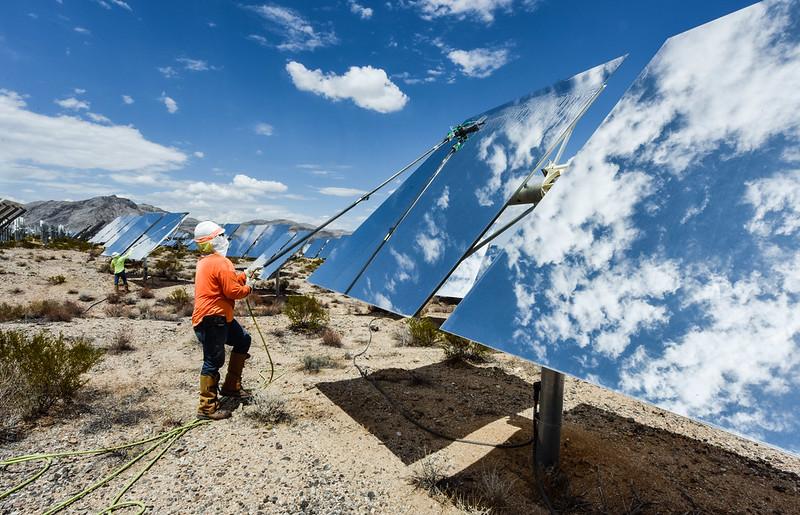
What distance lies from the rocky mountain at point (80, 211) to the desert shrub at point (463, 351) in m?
132

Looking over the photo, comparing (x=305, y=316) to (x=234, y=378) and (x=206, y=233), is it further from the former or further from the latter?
(x=206, y=233)

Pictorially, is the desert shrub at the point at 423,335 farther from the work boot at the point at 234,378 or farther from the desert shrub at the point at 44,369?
the desert shrub at the point at 44,369

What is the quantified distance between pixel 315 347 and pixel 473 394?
13.4 feet

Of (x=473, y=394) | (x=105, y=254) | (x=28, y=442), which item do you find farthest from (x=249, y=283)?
(x=105, y=254)

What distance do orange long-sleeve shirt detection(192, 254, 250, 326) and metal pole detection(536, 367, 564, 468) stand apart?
12.3ft

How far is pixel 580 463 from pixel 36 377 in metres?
6.59

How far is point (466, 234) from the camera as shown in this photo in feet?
12.0

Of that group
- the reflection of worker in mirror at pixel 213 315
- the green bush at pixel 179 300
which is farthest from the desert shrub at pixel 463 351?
the green bush at pixel 179 300

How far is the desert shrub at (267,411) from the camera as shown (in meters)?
5.13

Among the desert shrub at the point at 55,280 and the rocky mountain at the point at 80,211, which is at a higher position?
the rocky mountain at the point at 80,211

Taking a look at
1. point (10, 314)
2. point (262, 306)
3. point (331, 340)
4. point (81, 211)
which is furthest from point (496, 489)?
point (81, 211)

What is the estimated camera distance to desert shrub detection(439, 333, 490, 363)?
8.08m

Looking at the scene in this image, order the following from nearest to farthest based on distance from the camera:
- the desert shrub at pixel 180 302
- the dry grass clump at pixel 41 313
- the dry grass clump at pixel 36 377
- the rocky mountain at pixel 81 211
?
the dry grass clump at pixel 36 377 < the dry grass clump at pixel 41 313 < the desert shrub at pixel 180 302 < the rocky mountain at pixel 81 211

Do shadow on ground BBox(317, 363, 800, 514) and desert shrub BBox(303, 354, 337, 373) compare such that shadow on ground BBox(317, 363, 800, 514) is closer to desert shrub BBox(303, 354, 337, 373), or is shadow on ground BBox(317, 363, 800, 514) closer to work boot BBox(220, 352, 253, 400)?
desert shrub BBox(303, 354, 337, 373)
